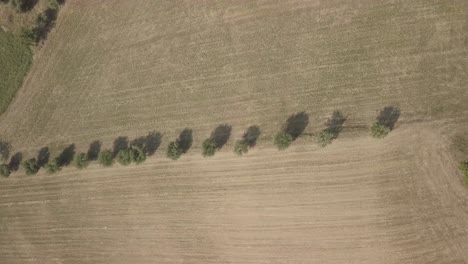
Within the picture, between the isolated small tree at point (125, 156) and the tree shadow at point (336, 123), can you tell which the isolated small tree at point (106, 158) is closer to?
the isolated small tree at point (125, 156)

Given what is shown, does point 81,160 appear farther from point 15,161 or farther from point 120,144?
point 15,161

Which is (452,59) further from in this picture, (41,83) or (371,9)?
(41,83)

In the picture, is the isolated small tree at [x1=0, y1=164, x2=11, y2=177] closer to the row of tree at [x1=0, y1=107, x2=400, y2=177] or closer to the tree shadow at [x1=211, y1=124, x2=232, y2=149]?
the row of tree at [x1=0, y1=107, x2=400, y2=177]

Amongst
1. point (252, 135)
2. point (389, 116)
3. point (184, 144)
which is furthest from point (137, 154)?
point (389, 116)

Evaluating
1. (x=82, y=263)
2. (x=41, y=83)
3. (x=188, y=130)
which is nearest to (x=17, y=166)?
(x=41, y=83)

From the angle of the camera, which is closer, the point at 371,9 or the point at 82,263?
the point at 371,9

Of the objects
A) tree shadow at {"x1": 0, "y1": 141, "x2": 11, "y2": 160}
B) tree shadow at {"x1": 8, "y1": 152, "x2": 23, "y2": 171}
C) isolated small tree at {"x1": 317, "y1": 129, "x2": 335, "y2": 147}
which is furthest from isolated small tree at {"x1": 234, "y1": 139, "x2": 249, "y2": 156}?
tree shadow at {"x1": 0, "y1": 141, "x2": 11, "y2": 160}
